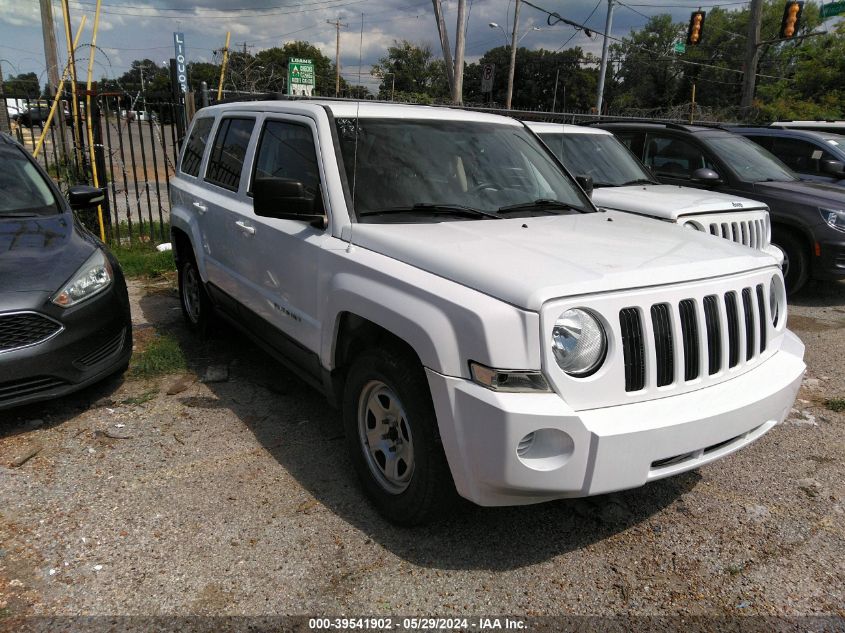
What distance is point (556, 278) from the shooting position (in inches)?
97.2

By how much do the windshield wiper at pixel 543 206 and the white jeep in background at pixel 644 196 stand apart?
57.5 inches

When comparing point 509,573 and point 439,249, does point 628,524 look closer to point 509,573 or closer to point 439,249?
point 509,573

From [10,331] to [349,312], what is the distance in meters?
2.05

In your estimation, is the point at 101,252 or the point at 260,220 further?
the point at 101,252

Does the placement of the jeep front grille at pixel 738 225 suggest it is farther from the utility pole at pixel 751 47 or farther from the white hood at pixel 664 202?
the utility pole at pixel 751 47

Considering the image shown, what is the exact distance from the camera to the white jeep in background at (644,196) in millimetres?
6113

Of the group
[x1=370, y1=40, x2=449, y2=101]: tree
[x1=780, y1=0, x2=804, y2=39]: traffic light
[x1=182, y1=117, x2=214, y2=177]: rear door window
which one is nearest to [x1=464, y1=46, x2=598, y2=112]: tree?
[x1=370, y1=40, x2=449, y2=101]: tree

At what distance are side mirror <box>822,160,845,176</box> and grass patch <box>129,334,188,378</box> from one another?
9033mm

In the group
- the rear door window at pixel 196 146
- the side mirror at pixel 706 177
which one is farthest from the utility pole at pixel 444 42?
the rear door window at pixel 196 146

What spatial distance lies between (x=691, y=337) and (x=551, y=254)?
0.66 metres

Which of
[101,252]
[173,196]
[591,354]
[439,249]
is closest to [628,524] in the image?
[591,354]

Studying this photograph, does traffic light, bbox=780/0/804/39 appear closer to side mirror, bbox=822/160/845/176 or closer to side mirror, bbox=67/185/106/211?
side mirror, bbox=822/160/845/176

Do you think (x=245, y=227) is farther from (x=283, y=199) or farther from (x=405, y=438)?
(x=405, y=438)

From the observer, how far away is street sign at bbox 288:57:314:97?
11227mm
